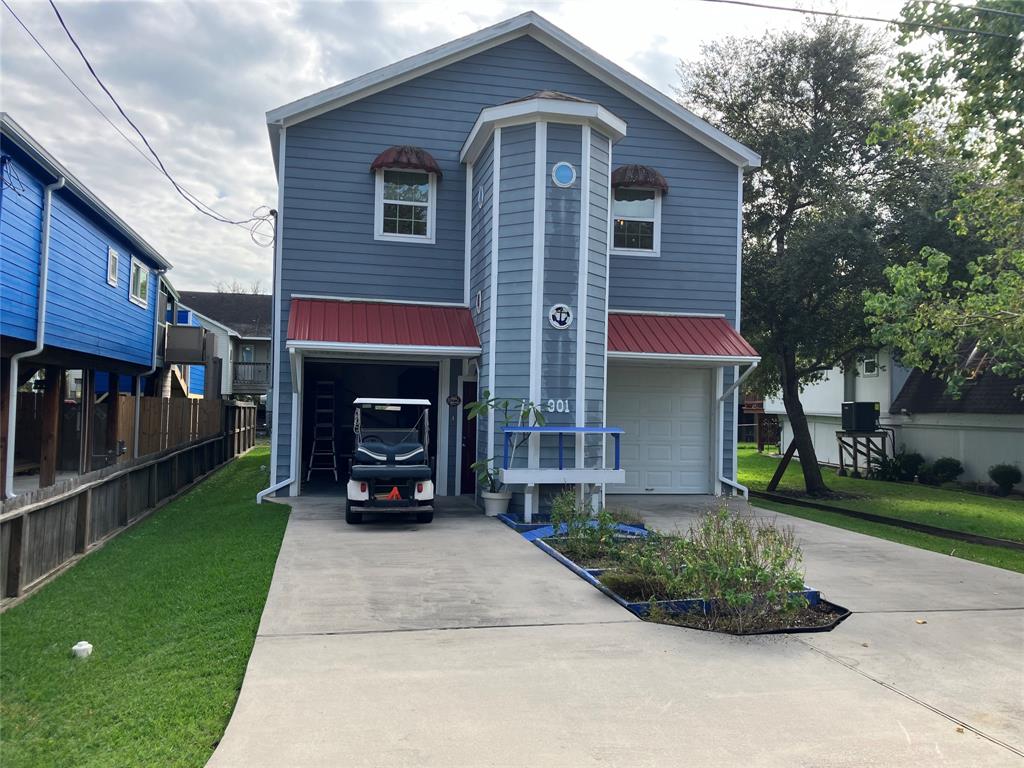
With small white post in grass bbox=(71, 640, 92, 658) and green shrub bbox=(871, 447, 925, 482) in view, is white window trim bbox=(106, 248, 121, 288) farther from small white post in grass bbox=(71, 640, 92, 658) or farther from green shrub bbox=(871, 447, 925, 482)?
green shrub bbox=(871, 447, 925, 482)

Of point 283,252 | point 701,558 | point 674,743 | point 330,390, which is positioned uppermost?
point 283,252

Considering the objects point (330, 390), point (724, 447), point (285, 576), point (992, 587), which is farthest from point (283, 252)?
point (992, 587)

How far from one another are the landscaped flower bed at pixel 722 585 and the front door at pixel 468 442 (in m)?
6.98

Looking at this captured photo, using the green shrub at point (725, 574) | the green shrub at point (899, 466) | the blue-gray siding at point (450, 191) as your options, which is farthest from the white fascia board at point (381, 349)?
the green shrub at point (899, 466)

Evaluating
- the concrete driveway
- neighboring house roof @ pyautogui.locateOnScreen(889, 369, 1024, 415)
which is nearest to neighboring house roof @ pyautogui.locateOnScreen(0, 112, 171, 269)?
the concrete driveway

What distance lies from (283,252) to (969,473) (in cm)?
1956

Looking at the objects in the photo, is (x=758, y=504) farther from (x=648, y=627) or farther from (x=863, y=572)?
(x=648, y=627)

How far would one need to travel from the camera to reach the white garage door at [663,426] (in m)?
15.0

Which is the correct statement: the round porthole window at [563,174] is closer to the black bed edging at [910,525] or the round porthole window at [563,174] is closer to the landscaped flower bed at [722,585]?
the landscaped flower bed at [722,585]

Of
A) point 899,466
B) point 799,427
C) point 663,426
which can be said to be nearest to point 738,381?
point 663,426

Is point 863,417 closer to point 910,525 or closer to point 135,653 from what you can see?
point 910,525

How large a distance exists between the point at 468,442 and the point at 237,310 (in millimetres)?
33323

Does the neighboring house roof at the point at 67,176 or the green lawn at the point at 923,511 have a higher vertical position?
the neighboring house roof at the point at 67,176

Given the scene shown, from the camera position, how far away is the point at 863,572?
28.1ft
